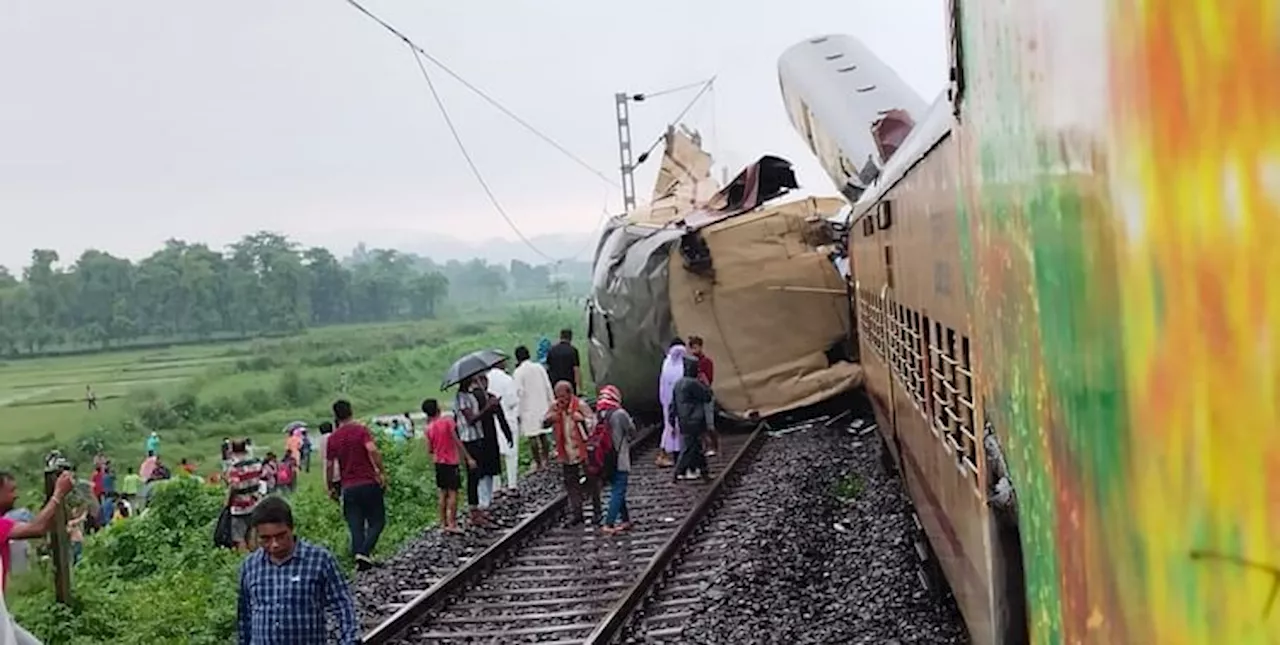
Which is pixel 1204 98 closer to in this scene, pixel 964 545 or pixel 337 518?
pixel 964 545

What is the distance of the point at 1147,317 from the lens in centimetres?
167

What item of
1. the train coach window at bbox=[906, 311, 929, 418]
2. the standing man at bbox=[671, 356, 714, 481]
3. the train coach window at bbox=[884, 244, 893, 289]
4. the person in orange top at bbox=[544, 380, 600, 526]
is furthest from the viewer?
the standing man at bbox=[671, 356, 714, 481]

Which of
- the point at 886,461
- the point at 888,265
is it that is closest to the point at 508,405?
the point at 886,461

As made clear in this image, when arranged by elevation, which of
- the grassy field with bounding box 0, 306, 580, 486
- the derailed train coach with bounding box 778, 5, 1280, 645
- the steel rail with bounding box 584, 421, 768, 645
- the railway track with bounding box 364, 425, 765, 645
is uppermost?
the derailed train coach with bounding box 778, 5, 1280, 645

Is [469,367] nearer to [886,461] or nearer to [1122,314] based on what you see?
[886,461]

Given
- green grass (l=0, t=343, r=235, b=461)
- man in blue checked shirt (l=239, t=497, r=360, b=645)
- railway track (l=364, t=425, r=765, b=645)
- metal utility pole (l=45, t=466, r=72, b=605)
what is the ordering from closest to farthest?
man in blue checked shirt (l=239, t=497, r=360, b=645) < railway track (l=364, t=425, r=765, b=645) < metal utility pole (l=45, t=466, r=72, b=605) < green grass (l=0, t=343, r=235, b=461)

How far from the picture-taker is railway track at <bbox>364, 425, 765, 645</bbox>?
9367 millimetres

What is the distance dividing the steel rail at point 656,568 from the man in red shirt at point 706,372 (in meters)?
0.98

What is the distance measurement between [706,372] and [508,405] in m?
2.98

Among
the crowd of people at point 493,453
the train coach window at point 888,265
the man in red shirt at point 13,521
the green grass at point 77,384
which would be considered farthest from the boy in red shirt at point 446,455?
the green grass at point 77,384

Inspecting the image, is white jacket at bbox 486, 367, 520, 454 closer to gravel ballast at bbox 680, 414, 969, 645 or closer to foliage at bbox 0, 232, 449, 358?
gravel ballast at bbox 680, 414, 969, 645

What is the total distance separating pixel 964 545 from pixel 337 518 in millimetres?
11538

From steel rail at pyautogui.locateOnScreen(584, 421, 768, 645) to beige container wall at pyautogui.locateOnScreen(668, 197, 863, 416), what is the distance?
9.06 feet

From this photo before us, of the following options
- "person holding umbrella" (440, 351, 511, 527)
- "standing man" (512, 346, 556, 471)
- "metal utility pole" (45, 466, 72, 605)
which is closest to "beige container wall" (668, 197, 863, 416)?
"standing man" (512, 346, 556, 471)
